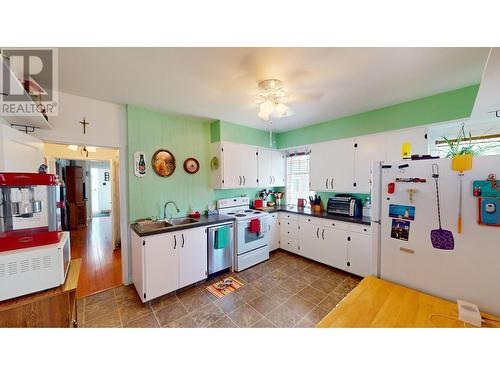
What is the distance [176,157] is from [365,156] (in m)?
2.97

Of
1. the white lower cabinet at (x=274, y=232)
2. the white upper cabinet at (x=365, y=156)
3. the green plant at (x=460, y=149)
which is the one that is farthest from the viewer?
the white lower cabinet at (x=274, y=232)

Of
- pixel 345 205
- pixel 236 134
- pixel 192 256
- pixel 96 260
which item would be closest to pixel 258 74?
pixel 236 134

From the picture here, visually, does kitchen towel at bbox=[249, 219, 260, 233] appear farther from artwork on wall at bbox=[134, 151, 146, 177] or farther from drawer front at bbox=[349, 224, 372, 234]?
artwork on wall at bbox=[134, 151, 146, 177]

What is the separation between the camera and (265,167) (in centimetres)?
380

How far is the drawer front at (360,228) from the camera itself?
2.51 metres

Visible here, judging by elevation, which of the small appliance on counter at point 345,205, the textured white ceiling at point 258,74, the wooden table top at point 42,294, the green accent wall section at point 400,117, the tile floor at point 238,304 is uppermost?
the textured white ceiling at point 258,74

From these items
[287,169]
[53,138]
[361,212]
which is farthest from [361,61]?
[53,138]

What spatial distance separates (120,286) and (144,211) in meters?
1.08

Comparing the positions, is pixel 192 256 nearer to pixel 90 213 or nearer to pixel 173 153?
pixel 173 153

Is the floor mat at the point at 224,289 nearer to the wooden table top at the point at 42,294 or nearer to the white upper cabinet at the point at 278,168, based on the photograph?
the wooden table top at the point at 42,294

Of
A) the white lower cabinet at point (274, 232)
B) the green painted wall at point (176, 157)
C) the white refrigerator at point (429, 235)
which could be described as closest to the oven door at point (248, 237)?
Result: the white lower cabinet at point (274, 232)

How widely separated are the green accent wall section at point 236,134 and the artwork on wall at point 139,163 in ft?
3.89

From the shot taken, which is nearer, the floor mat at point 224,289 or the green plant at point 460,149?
the green plant at point 460,149
